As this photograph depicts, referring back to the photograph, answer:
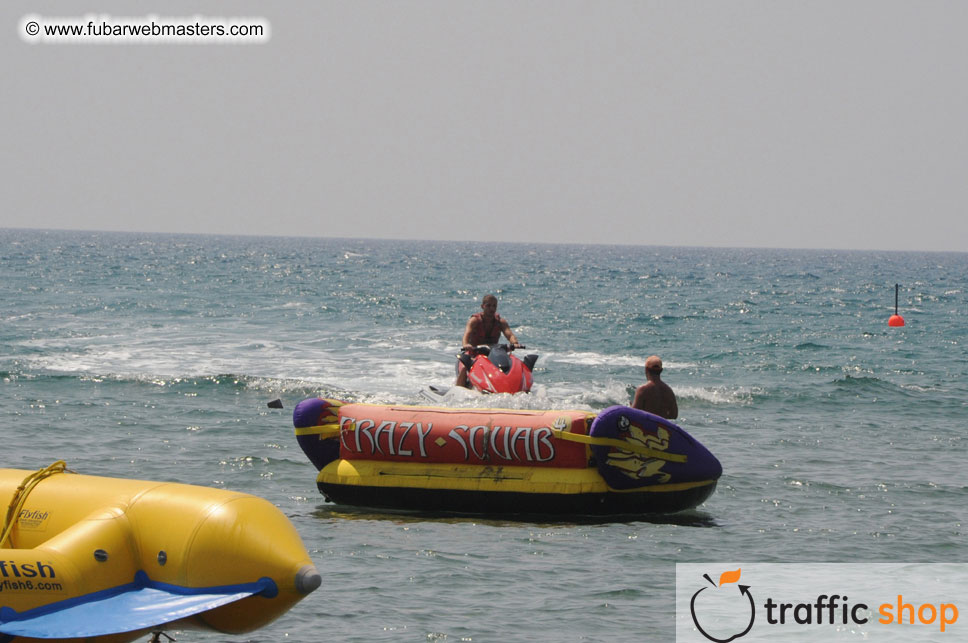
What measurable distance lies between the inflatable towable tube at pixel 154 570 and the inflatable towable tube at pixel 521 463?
3.84m

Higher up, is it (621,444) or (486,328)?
(486,328)

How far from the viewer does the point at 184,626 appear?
6.15 m

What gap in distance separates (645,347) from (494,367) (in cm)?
1697

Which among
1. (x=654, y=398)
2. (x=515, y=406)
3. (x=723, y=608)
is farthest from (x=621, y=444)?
(x=515, y=406)

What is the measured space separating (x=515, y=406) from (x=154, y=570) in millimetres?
6762

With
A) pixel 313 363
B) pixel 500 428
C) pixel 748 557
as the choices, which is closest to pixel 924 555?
pixel 748 557

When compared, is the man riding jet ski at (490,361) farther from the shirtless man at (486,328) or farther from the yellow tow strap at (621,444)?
the yellow tow strap at (621,444)

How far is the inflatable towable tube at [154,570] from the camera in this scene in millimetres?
5996

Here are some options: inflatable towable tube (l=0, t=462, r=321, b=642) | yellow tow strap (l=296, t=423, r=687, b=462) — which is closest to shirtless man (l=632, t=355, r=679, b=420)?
yellow tow strap (l=296, t=423, r=687, b=462)

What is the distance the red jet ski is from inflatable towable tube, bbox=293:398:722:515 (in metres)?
2.48

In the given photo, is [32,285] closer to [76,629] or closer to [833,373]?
[833,373]

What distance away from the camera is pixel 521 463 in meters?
10.2

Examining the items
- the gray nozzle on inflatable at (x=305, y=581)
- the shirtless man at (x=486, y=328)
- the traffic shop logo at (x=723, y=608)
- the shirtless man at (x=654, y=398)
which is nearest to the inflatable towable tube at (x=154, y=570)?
the gray nozzle on inflatable at (x=305, y=581)

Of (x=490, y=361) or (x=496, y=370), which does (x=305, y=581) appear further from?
(x=490, y=361)
